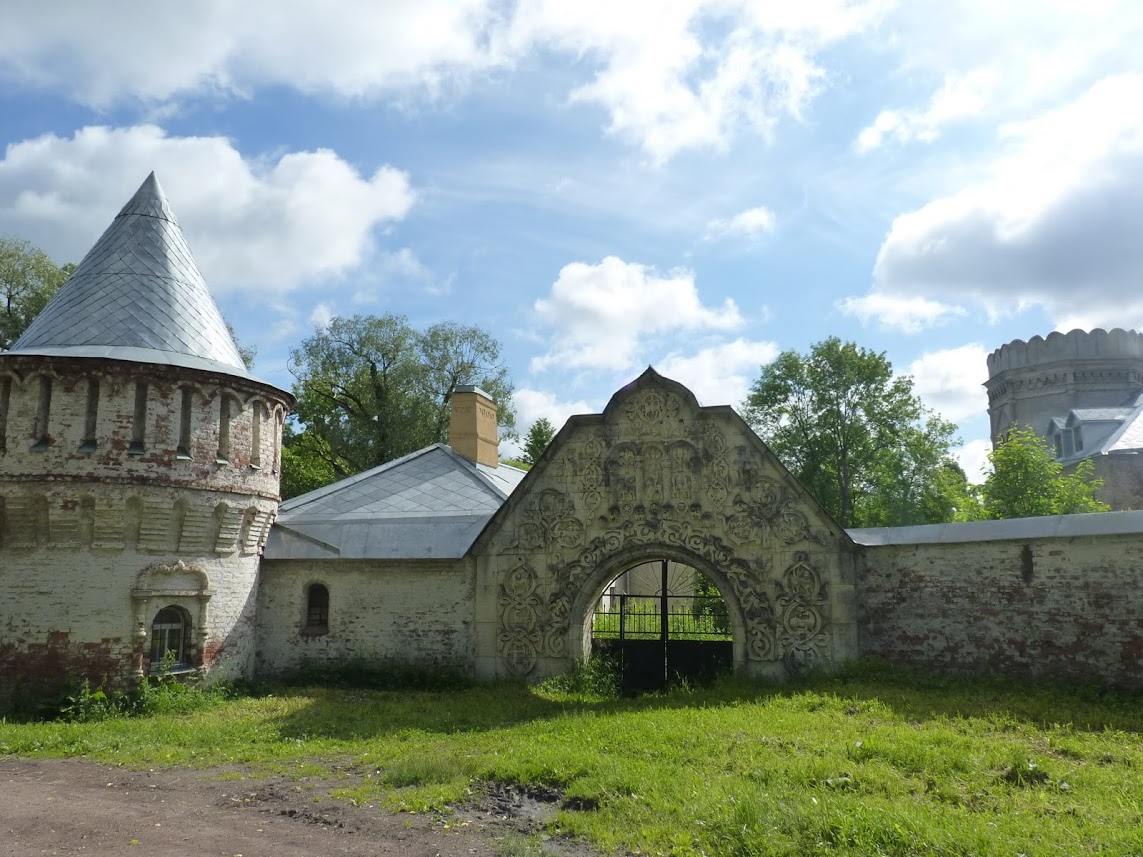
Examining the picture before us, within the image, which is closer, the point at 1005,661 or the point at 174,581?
the point at 1005,661

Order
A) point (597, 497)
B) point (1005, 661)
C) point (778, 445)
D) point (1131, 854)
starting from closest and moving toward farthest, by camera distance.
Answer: point (1131, 854) < point (1005, 661) < point (597, 497) < point (778, 445)

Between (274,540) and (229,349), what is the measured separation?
12.1 ft

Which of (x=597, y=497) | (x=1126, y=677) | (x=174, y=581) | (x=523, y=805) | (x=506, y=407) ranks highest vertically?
(x=506, y=407)

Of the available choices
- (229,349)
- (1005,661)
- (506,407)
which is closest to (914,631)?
(1005,661)

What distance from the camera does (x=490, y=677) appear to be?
15297 mm

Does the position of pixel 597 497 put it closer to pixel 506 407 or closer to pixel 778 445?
pixel 778 445

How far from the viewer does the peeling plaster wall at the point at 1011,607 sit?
39.6 feet

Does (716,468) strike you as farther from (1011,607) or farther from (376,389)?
(376,389)

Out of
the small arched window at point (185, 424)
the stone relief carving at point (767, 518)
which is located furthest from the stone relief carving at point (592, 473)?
the small arched window at point (185, 424)

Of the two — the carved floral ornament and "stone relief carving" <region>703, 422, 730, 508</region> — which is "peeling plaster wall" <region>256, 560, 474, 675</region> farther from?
"stone relief carving" <region>703, 422, 730, 508</region>

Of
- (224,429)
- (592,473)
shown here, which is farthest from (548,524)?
(224,429)

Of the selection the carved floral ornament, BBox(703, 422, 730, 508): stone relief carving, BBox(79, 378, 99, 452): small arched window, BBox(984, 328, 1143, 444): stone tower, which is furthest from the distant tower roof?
BBox(984, 328, 1143, 444): stone tower

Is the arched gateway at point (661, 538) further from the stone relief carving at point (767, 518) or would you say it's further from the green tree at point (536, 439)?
the green tree at point (536, 439)

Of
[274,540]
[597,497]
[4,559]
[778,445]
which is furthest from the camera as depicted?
[778,445]
